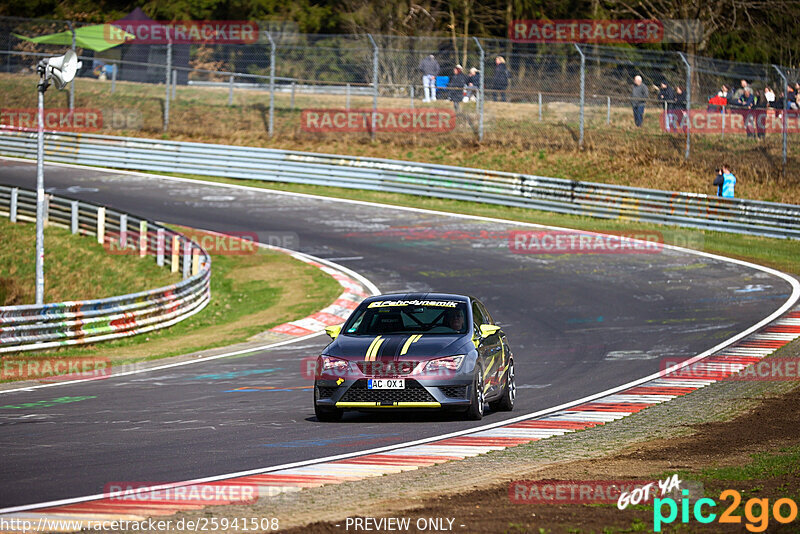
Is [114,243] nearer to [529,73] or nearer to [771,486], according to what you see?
[529,73]

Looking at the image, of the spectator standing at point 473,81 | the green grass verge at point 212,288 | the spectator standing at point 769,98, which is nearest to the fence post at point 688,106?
the spectator standing at point 769,98

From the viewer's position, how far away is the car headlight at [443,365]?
34.6 ft

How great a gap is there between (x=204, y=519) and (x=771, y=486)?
12.6 ft

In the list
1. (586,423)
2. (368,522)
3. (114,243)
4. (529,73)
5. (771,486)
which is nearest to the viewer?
(368,522)

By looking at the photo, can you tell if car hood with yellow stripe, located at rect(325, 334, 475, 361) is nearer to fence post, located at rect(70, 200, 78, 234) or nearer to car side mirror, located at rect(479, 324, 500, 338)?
car side mirror, located at rect(479, 324, 500, 338)

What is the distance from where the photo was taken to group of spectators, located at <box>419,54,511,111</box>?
33.7 m

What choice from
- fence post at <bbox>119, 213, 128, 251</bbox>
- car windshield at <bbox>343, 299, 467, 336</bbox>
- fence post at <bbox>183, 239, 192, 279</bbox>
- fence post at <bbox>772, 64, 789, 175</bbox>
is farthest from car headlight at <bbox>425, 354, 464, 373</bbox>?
fence post at <bbox>772, 64, 789, 175</bbox>

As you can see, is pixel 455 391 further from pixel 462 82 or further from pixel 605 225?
pixel 462 82

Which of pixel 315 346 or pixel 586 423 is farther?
pixel 315 346

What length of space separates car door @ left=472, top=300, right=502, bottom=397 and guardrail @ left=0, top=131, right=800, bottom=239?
17.5 m

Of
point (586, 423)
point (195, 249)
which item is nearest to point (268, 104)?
point (195, 249)

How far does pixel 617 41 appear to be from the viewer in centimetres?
5072

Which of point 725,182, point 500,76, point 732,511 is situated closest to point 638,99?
point 500,76

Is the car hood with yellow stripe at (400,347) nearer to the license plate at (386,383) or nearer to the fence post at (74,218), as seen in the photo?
the license plate at (386,383)
